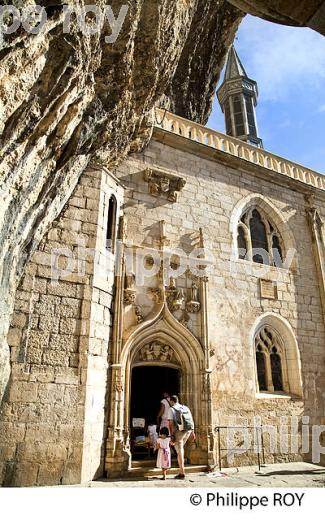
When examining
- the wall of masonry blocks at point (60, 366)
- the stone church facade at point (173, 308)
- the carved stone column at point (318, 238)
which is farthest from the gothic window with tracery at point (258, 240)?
the wall of masonry blocks at point (60, 366)

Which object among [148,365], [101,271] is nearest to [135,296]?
[101,271]

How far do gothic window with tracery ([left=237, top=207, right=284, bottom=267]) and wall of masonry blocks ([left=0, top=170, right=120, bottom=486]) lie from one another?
4104 millimetres

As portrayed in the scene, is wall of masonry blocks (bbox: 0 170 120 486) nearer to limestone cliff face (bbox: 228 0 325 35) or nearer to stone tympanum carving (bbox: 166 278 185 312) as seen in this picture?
stone tympanum carving (bbox: 166 278 185 312)

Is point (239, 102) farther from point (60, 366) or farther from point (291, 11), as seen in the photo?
point (291, 11)

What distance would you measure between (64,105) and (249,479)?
5.98 m

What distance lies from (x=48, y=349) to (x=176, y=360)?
8.64ft

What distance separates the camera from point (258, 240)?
9.21 m

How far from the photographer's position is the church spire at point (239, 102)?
1906 centimetres

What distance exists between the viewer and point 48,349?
5094 mm

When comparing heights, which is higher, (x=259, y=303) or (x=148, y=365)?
(x=259, y=303)

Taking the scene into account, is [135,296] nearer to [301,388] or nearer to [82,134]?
[82,134]

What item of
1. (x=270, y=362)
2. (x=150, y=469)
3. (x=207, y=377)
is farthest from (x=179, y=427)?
(x=270, y=362)

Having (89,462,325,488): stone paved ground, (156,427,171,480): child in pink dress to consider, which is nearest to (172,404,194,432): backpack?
(156,427,171,480): child in pink dress

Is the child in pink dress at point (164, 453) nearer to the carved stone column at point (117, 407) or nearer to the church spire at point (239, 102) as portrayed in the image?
the carved stone column at point (117, 407)
